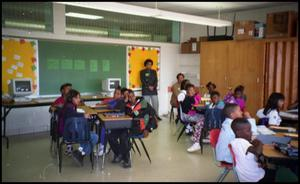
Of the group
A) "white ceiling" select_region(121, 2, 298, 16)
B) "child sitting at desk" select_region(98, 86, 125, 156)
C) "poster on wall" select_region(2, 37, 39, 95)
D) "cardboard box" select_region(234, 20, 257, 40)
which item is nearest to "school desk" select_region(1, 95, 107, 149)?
"poster on wall" select_region(2, 37, 39, 95)

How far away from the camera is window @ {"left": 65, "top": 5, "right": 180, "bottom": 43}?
6945 millimetres

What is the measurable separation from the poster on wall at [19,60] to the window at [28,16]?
11.5 inches

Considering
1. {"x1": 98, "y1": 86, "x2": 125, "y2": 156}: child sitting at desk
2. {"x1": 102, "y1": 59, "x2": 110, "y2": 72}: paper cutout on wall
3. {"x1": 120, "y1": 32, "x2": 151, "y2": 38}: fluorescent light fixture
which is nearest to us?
{"x1": 98, "y1": 86, "x2": 125, "y2": 156}: child sitting at desk

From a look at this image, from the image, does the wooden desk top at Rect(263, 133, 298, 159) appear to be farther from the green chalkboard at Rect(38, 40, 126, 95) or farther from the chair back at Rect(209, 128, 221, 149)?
the green chalkboard at Rect(38, 40, 126, 95)

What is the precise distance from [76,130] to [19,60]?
9.59 ft

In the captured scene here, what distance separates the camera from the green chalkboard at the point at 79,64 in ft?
21.6

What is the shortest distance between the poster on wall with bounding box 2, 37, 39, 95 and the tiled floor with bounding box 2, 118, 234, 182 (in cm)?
132

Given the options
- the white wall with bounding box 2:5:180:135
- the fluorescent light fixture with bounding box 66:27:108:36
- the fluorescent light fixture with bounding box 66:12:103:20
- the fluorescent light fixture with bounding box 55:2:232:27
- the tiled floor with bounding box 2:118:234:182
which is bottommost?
the tiled floor with bounding box 2:118:234:182

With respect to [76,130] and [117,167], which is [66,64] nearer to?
[76,130]

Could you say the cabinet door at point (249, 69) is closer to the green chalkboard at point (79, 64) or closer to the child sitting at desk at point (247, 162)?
the green chalkboard at point (79, 64)

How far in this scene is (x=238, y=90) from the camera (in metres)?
5.86

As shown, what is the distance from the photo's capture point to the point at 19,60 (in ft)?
20.4

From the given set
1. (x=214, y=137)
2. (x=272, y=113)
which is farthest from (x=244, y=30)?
(x=214, y=137)

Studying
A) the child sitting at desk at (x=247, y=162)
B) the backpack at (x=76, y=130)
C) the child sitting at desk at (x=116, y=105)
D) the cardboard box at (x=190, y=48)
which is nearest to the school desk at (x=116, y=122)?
the backpack at (x=76, y=130)
